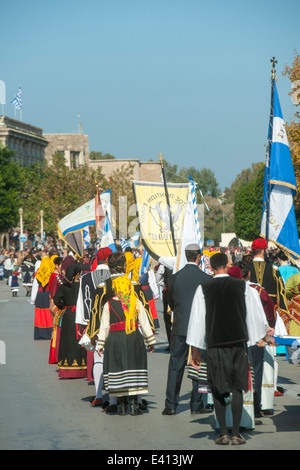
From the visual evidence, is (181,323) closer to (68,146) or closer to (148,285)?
(148,285)

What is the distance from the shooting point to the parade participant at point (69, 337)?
40.0ft

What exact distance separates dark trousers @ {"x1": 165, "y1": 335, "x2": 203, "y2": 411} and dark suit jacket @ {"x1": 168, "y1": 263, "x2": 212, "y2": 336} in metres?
0.12

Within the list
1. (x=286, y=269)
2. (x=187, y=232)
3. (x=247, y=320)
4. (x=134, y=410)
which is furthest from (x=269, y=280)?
(x=286, y=269)

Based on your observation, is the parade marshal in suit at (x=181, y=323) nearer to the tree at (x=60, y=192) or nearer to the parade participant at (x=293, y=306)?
the parade participant at (x=293, y=306)

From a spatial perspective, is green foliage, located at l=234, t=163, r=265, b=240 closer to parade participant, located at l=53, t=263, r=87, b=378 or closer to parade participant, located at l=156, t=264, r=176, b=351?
parade participant, located at l=156, t=264, r=176, b=351

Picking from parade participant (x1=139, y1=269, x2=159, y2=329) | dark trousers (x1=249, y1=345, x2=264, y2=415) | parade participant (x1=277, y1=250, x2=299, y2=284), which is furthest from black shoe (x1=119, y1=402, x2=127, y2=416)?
parade participant (x1=139, y1=269, x2=159, y2=329)

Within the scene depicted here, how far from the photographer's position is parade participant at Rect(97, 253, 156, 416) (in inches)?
358

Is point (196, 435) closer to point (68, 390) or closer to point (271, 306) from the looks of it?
point (271, 306)

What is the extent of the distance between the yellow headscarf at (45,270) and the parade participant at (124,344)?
8.84m

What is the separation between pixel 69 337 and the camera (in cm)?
1217

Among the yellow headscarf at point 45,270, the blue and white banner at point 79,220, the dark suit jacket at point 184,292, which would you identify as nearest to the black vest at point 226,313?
the dark suit jacket at point 184,292

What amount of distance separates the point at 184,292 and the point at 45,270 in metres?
9.11

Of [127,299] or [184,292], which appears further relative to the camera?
[184,292]
